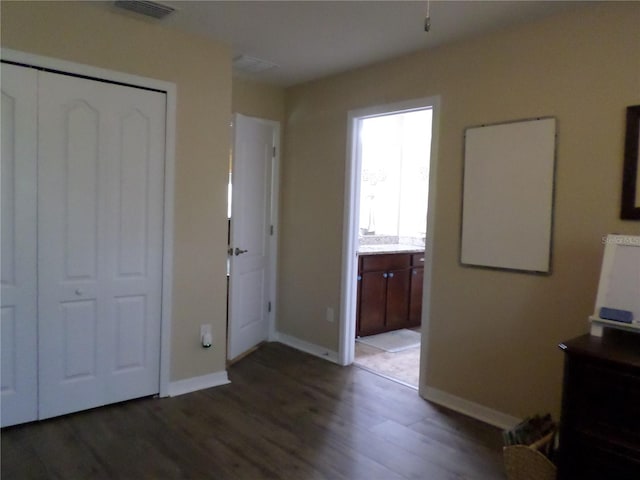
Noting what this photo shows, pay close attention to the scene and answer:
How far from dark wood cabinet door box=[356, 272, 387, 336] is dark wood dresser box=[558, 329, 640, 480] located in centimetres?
267

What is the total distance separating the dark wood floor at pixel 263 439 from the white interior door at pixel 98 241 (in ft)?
0.73

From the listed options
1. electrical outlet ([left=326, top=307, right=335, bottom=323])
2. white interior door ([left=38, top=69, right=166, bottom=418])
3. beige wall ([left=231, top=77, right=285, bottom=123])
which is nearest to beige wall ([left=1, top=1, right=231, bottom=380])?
white interior door ([left=38, top=69, right=166, bottom=418])

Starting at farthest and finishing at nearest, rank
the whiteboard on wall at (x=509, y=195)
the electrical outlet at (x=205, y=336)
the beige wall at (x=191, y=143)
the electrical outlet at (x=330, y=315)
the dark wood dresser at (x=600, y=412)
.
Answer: the electrical outlet at (x=330, y=315), the electrical outlet at (x=205, y=336), the beige wall at (x=191, y=143), the whiteboard on wall at (x=509, y=195), the dark wood dresser at (x=600, y=412)

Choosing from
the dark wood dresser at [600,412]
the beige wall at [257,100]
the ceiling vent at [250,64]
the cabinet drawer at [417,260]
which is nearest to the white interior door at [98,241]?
the ceiling vent at [250,64]

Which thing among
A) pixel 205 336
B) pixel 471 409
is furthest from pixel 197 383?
pixel 471 409

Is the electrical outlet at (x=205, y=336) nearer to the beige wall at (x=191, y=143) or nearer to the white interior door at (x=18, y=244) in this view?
the beige wall at (x=191, y=143)

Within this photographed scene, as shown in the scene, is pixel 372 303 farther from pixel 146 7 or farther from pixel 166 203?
pixel 146 7

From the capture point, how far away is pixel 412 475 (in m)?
2.27

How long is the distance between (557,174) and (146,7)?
2.50m

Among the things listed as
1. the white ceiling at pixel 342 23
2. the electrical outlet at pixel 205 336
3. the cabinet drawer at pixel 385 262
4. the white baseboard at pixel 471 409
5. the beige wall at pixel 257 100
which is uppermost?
the white ceiling at pixel 342 23

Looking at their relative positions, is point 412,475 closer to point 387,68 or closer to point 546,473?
point 546,473

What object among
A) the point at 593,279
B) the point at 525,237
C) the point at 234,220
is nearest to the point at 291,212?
the point at 234,220

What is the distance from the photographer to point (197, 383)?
3.24 m

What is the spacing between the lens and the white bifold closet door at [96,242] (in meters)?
2.61
